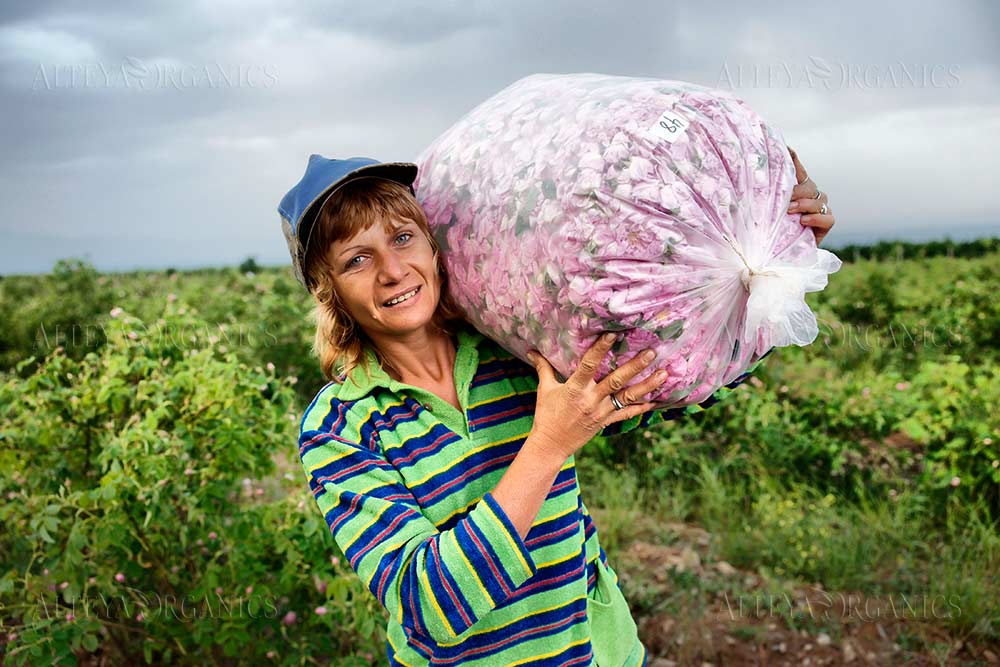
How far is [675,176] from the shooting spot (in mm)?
1162

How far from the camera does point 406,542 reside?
4.12 feet

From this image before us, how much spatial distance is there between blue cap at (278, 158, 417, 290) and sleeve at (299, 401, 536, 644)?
0.29m

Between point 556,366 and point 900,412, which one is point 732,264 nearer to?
point 556,366

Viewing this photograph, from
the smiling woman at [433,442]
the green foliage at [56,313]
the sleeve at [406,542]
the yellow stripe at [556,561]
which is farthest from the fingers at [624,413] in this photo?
the green foliage at [56,313]

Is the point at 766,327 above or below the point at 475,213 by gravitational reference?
below

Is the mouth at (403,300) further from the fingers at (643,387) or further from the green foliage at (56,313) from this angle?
the green foliage at (56,313)

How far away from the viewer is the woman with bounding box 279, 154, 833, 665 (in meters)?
1.22

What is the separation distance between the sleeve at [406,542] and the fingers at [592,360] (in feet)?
0.72

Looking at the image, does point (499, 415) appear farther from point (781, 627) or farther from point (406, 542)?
point (781, 627)

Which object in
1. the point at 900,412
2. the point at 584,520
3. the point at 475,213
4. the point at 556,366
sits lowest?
the point at 900,412

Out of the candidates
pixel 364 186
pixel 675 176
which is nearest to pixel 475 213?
pixel 364 186

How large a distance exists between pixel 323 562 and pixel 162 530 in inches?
25.5

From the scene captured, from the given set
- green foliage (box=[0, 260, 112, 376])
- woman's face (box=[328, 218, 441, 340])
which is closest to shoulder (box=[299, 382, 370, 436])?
woman's face (box=[328, 218, 441, 340])

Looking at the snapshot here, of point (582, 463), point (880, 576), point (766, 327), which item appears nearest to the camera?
point (766, 327)
